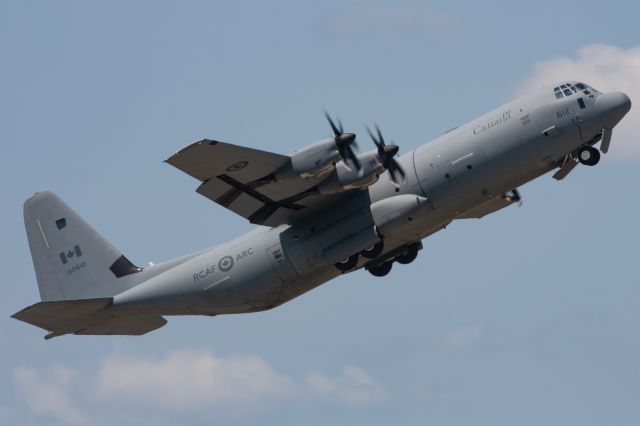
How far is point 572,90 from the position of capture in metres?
35.8

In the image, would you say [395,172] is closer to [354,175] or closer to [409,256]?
[354,175]

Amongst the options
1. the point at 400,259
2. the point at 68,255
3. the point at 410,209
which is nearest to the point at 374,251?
the point at 410,209

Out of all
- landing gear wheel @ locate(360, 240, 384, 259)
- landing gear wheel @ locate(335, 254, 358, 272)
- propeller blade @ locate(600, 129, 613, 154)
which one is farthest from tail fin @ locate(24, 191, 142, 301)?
propeller blade @ locate(600, 129, 613, 154)

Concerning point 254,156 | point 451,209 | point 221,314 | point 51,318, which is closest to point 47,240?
point 51,318

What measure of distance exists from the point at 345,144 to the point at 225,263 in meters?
6.63

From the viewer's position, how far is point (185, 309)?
1523 inches

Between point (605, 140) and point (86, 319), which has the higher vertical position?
point (86, 319)

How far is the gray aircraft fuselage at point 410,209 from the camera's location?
35.4m

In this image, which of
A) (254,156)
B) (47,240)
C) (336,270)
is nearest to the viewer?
(254,156)

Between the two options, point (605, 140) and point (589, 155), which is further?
point (589, 155)

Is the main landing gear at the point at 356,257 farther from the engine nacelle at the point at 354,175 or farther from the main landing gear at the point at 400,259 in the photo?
the engine nacelle at the point at 354,175

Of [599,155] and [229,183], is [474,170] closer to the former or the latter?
[599,155]

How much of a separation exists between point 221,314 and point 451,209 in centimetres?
908

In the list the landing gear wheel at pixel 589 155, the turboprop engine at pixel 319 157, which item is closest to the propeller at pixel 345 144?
the turboprop engine at pixel 319 157
